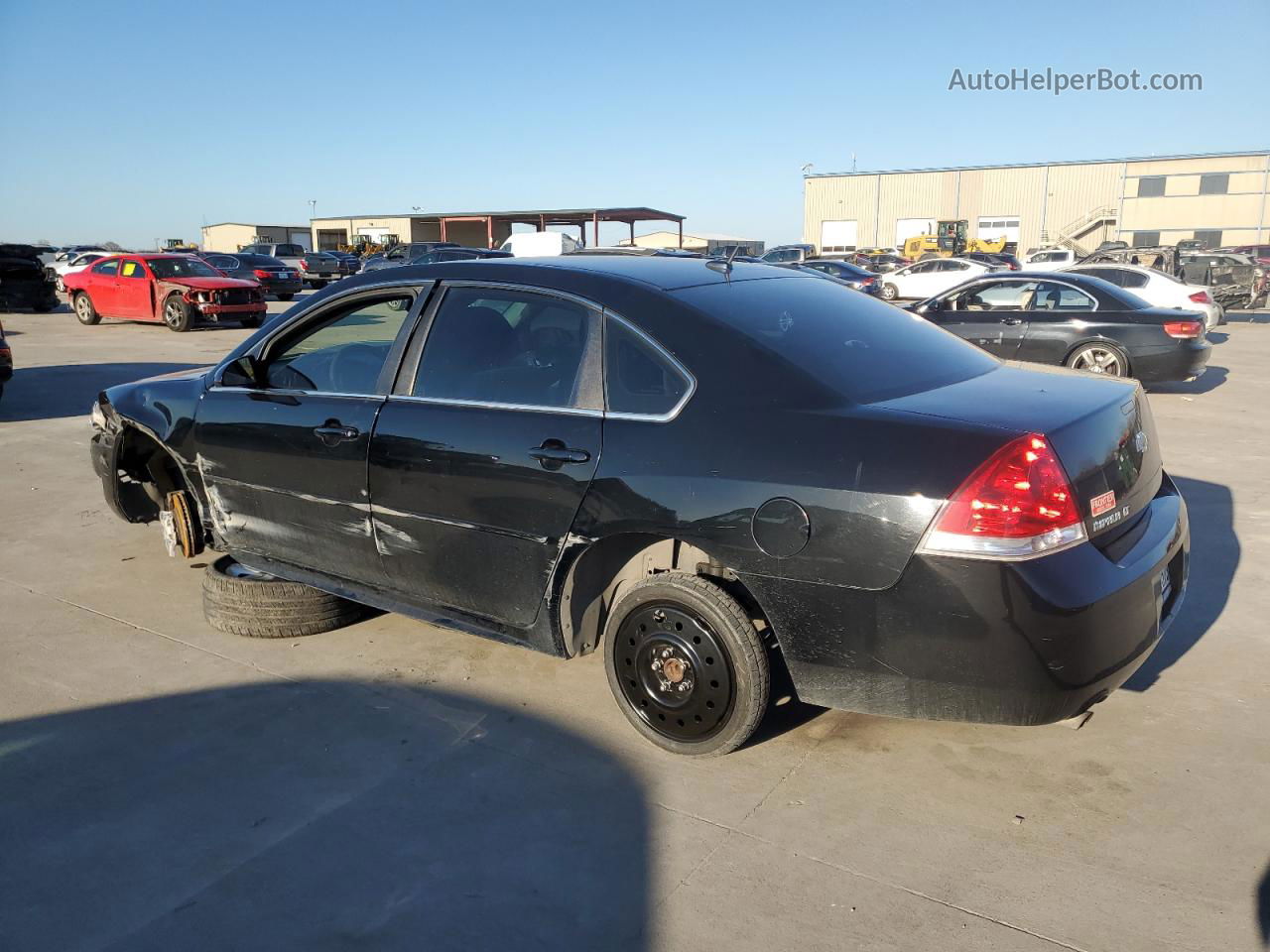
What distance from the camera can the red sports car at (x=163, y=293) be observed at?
1938cm

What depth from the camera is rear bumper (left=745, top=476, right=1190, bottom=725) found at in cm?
268

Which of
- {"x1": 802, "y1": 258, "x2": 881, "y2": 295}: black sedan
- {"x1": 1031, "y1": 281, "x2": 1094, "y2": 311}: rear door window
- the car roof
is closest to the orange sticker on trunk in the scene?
the car roof

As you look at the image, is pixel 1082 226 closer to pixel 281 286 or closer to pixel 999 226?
pixel 999 226

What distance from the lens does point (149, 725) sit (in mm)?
3605

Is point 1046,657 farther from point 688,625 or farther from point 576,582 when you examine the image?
point 576,582

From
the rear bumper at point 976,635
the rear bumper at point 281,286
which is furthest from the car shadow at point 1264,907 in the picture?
the rear bumper at point 281,286

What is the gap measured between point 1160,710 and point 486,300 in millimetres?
2929

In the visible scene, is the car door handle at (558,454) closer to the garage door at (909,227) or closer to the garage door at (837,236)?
the garage door at (909,227)

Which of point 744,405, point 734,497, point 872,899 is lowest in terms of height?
point 872,899

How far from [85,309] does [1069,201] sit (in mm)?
58332

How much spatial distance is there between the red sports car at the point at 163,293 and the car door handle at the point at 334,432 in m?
17.2

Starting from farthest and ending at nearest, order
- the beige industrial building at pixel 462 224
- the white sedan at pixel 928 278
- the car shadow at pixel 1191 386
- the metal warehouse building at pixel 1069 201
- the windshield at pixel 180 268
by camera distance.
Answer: the metal warehouse building at pixel 1069 201
the beige industrial building at pixel 462 224
the white sedan at pixel 928 278
the windshield at pixel 180 268
the car shadow at pixel 1191 386

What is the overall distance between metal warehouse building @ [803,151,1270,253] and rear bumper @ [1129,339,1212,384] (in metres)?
52.4

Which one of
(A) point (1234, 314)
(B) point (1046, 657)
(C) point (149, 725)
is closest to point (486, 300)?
(C) point (149, 725)
